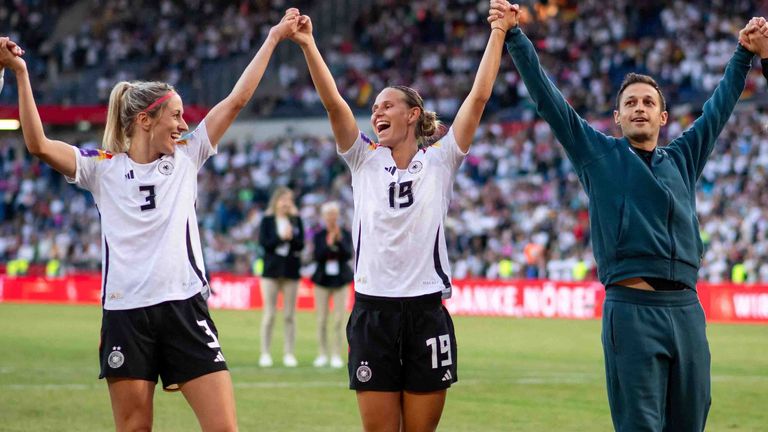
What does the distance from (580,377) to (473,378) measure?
4.23ft

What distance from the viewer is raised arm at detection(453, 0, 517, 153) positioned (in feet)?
22.7

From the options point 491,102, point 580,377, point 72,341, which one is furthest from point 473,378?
point 491,102

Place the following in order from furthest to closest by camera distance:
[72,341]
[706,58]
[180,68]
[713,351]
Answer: [180,68] → [706,58] → [72,341] → [713,351]

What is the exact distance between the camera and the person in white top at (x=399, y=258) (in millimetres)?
7020

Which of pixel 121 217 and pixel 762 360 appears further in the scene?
pixel 762 360

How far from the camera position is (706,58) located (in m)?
35.4

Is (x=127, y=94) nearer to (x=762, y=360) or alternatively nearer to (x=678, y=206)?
(x=678, y=206)

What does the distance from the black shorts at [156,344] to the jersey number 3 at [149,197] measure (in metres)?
0.50

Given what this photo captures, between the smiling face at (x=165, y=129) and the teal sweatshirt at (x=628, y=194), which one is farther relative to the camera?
the smiling face at (x=165, y=129)

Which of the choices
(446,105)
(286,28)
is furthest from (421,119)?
(446,105)

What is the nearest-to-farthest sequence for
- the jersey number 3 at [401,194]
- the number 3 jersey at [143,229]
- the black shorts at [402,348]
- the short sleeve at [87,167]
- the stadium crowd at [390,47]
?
the number 3 jersey at [143,229] → the short sleeve at [87,167] → the black shorts at [402,348] → the jersey number 3 at [401,194] → the stadium crowd at [390,47]

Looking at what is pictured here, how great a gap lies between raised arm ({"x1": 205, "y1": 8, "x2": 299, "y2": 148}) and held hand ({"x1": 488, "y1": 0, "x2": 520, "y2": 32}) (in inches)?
42.8

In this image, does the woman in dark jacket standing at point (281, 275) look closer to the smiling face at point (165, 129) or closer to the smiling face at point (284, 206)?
the smiling face at point (284, 206)

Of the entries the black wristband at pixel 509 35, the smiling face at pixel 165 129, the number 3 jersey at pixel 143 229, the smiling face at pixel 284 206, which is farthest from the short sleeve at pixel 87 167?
the smiling face at pixel 284 206
